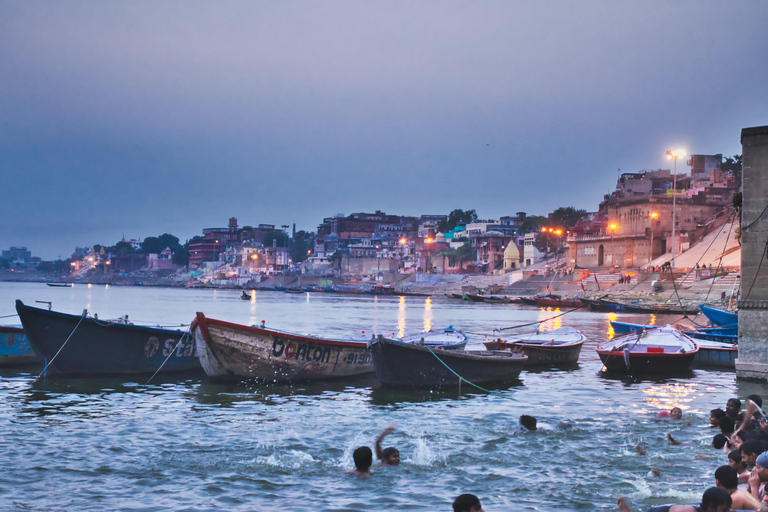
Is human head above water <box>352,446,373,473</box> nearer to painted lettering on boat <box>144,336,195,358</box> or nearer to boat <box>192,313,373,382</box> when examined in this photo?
boat <box>192,313,373,382</box>

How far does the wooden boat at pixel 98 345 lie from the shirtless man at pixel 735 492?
602 inches

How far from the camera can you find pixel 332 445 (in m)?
12.4

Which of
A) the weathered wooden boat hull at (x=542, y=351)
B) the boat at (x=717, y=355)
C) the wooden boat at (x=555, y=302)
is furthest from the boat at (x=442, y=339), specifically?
the wooden boat at (x=555, y=302)

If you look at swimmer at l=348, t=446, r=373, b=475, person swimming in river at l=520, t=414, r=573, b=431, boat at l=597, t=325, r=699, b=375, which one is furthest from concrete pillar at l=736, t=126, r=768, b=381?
swimmer at l=348, t=446, r=373, b=475

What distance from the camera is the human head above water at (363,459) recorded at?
407 inches

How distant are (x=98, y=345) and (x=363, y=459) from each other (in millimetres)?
11197

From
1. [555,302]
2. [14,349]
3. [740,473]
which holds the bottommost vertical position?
[14,349]

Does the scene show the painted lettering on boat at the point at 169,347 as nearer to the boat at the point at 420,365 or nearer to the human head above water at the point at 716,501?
the boat at the point at 420,365

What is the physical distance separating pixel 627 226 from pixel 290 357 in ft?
259

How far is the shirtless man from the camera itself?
7117 millimetres

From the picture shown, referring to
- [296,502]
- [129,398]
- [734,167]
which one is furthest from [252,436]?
[734,167]

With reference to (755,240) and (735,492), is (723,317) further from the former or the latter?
(735,492)

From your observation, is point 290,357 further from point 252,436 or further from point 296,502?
point 296,502

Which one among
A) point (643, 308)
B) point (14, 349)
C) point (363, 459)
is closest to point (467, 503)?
point (363, 459)
